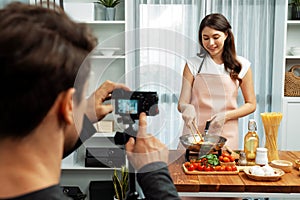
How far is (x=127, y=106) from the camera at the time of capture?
107 centimetres

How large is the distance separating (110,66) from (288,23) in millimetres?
2911

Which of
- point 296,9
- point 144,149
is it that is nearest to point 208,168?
point 144,149

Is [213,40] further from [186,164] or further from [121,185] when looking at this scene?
[121,185]

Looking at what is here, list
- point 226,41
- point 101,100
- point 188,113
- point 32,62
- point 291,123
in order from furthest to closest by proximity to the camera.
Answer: point 291,123
point 226,41
point 188,113
point 101,100
point 32,62

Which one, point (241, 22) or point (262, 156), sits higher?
point (241, 22)

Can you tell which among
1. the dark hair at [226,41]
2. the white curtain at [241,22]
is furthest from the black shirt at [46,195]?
the white curtain at [241,22]

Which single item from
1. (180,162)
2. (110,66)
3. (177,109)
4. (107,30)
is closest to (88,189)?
(107,30)

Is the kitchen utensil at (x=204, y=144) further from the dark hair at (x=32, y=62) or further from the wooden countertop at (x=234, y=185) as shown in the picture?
the dark hair at (x=32, y=62)

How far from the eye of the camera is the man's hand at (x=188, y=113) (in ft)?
5.56

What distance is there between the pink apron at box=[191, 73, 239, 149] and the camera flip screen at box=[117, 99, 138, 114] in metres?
0.55

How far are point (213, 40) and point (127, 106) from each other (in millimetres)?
1588

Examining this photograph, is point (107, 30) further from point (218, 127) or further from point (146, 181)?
point (146, 181)

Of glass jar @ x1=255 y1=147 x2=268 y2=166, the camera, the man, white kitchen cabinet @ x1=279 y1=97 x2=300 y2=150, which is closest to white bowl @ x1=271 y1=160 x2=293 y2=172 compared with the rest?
glass jar @ x1=255 y1=147 x2=268 y2=166

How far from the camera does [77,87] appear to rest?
785mm
